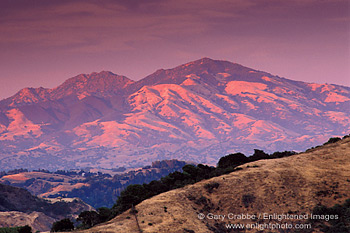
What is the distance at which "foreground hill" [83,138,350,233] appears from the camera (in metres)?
100

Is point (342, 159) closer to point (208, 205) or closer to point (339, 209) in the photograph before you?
point (339, 209)

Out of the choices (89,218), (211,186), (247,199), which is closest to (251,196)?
(247,199)

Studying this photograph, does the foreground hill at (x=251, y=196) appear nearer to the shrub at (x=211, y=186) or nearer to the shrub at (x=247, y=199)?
the shrub at (x=247, y=199)

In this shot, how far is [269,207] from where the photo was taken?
11000cm

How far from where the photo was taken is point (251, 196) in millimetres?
114188

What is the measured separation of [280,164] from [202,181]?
2414 cm

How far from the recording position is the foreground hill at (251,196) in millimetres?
100375

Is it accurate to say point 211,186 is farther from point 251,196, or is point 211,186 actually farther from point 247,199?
point 251,196

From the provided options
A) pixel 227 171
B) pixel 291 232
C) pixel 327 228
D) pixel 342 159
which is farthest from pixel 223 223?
pixel 342 159

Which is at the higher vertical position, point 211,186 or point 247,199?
point 211,186

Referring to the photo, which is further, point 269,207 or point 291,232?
point 269,207

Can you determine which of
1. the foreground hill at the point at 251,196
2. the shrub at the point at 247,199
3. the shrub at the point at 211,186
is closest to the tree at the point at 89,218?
the foreground hill at the point at 251,196

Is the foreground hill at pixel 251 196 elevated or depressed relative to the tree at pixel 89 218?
elevated

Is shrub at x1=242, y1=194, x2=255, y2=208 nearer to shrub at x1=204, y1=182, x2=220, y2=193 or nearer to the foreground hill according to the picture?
the foreground hill
